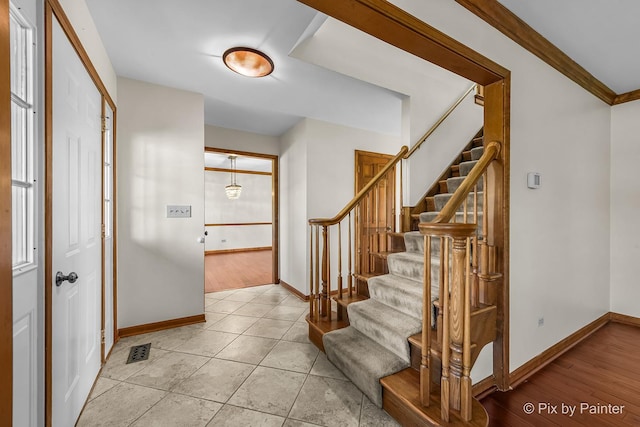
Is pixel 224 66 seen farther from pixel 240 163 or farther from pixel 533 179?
pixel 240 163

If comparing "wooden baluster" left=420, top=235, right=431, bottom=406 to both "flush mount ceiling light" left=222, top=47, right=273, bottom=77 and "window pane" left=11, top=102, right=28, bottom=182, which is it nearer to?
"window pane" left=11, top=102, right=28, bottom=182

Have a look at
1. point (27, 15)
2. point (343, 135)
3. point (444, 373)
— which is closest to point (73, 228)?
point (27, 15)

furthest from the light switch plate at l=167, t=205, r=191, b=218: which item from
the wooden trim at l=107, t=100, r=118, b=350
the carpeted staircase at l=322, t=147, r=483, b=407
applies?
the carpeted staircase at l=322, t=147, r=483, b=407

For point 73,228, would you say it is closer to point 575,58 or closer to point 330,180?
point 330,180

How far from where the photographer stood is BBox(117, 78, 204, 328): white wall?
2.49 metres

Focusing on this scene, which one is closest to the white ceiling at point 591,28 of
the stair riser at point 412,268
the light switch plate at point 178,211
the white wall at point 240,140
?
the stair riser at point 412,268

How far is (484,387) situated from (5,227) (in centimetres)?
250

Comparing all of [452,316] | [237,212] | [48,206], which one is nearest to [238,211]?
[237,212]

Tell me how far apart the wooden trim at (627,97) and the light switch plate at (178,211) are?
190 inches

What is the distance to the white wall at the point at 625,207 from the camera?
2814 mm

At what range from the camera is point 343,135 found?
12.9ft

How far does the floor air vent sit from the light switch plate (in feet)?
3.97

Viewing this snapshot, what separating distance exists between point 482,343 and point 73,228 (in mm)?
2505

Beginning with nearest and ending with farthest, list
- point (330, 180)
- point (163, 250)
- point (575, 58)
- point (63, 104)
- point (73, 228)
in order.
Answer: point (63, 104) < point (73, 228) < point (575, 58) < point (163, 250) < point (330, 180)
